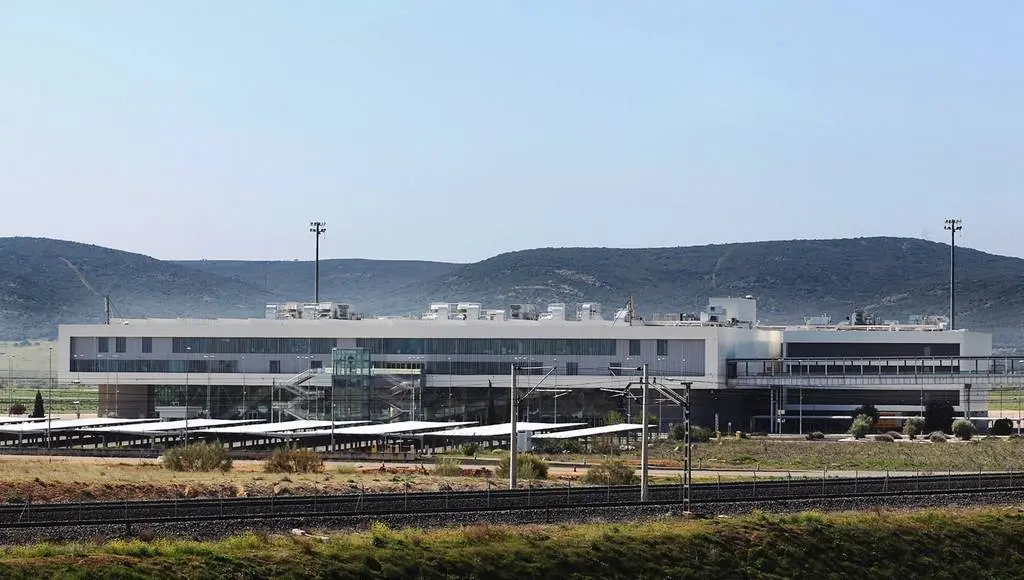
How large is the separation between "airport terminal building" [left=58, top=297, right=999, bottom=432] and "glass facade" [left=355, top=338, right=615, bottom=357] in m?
0.08

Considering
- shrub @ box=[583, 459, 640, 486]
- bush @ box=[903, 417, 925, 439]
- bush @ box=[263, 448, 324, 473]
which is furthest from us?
bush @ box=[903, 417, 925, 439]

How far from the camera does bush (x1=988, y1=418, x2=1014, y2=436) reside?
121562 millimetres

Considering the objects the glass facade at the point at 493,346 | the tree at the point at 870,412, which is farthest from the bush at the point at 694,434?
the tree at the point at 870,412

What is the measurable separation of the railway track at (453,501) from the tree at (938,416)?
175 ft

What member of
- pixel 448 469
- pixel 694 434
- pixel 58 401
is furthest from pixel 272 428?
pixel 58 401

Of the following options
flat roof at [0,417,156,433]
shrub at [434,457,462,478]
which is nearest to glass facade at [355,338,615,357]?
flat roof at [0,417,156,433]

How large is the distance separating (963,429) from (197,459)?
58.3m

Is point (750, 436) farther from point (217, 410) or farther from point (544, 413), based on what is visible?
point (217, 410)

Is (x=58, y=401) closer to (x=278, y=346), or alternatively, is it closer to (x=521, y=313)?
(x=278, y=346)

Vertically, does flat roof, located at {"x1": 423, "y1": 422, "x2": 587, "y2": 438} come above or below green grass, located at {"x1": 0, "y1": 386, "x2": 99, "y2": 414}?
above

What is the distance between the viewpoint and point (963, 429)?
117 meters

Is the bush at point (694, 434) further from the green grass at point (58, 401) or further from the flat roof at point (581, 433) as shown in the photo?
the green grass at point (58, 401)

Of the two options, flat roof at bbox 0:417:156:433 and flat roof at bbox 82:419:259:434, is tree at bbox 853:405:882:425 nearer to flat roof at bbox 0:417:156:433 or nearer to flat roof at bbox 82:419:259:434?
flat roof at bbox 82:419:259:434

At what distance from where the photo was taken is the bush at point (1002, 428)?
122 metres
